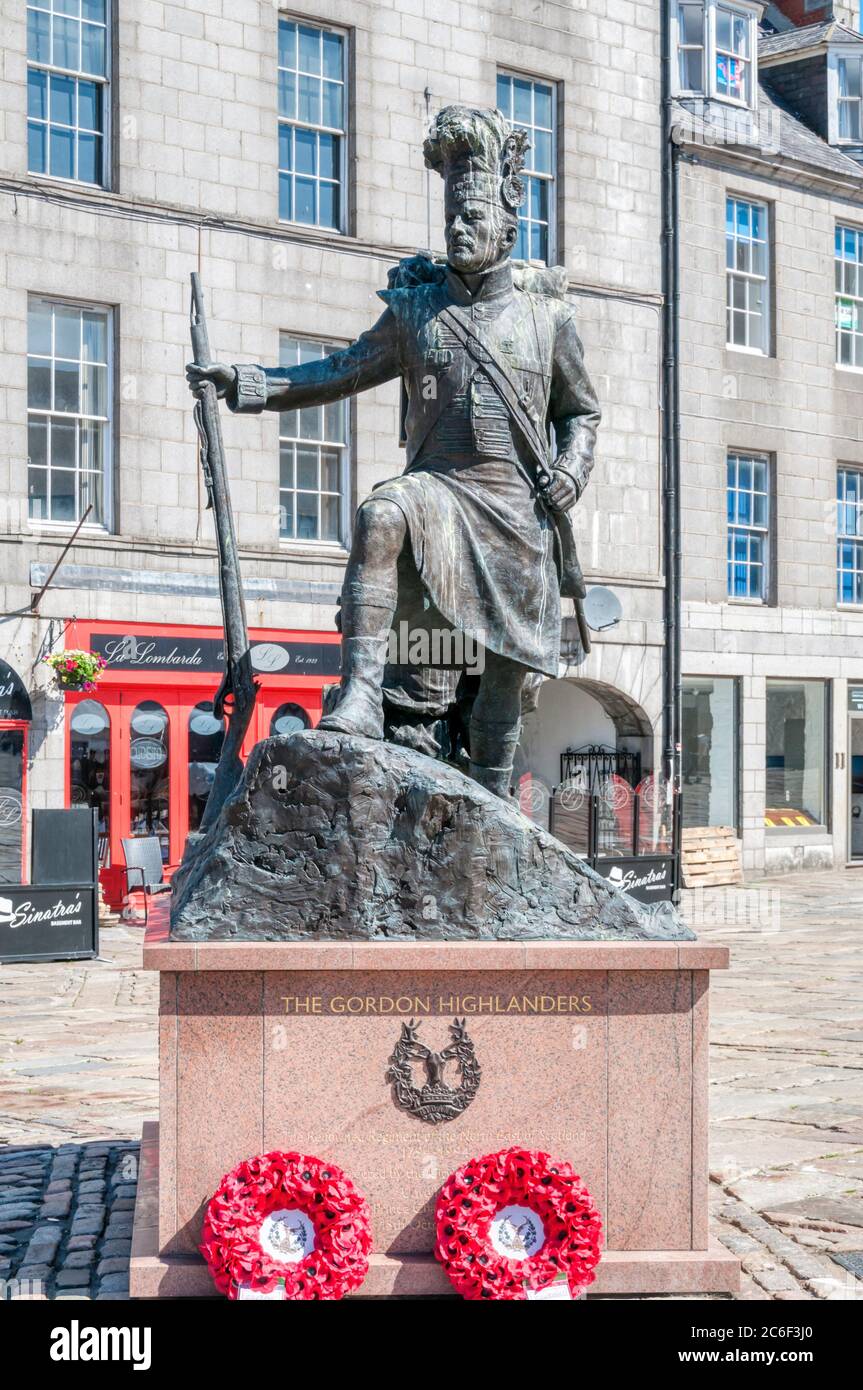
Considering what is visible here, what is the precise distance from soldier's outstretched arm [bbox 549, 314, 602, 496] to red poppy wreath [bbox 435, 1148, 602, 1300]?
278 cm

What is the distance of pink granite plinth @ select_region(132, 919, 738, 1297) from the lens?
19.2ft

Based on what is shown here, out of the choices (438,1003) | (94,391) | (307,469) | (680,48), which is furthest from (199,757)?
(438,1003)

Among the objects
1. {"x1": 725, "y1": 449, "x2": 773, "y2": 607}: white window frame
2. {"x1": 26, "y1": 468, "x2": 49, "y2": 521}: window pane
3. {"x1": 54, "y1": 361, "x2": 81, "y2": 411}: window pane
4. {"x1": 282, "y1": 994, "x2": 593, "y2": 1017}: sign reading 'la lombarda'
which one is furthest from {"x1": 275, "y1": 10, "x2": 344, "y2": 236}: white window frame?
{"x1": 282, "y1": 994, "x2": 593, "y2": 1017}: sign reading 'la lombarda'

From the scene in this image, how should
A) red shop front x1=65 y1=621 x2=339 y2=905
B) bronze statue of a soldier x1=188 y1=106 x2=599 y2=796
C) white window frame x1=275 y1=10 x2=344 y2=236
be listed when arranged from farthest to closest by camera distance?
white window frame x1=275 y1=10 x2=344 y2=236, red shop front x1=65 y1=621 x2=339 y2=905, bronze statue of a soldier x1=188 y1=106 x2=599 y2=796

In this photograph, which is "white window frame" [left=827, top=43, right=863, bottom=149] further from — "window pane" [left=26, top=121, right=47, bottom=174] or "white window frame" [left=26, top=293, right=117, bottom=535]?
"window pane" [left=26, top=121, right=47, bottom=174]

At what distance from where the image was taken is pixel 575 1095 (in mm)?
6012

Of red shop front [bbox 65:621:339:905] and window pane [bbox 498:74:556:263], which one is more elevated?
window pane [bbox 498:74:556:263]

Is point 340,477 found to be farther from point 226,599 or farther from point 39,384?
point 226,599

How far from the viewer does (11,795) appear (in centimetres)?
1923

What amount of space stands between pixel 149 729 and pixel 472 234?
1389 cm

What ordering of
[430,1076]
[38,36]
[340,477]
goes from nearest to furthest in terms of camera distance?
[430,1076] < [38,36] < [340,477]

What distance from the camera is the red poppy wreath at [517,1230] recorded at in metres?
5.55

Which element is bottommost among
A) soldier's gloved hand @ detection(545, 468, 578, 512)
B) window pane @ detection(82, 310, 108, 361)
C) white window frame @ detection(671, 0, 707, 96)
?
soldier's gloved hand @ detection(545, 468, 578, 512)

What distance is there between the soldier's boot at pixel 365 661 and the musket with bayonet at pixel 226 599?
0.47m
